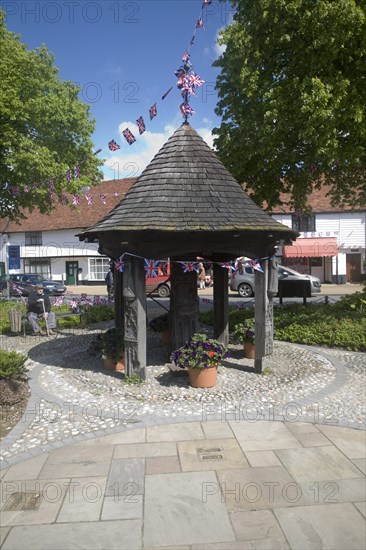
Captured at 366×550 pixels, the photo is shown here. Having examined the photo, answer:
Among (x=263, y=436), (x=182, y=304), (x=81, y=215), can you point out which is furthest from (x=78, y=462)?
(x=81, y=215)

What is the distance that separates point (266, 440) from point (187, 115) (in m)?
6.69

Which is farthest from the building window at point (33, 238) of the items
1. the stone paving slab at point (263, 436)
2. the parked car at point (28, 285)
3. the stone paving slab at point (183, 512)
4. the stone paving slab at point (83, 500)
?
the stone paving slab at point (183, 512)

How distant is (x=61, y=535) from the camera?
3.62 meters

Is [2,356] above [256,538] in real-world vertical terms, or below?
above

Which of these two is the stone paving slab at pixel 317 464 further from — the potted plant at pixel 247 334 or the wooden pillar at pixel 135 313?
the potted plant at pixel 247 334

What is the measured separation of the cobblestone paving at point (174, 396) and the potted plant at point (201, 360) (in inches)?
8.1

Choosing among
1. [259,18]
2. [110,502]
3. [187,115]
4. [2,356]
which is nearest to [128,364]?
[2,356]

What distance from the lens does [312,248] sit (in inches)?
1214

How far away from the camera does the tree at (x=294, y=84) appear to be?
1026 cm

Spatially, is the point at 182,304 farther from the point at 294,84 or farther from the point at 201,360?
the point at 294,84

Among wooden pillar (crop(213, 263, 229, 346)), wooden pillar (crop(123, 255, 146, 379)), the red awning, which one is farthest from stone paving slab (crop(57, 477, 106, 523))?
the red awning

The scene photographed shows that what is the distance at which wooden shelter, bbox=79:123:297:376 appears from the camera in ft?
24.9

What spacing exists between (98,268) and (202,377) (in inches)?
1133

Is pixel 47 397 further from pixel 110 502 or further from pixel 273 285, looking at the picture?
pixel 273 285
